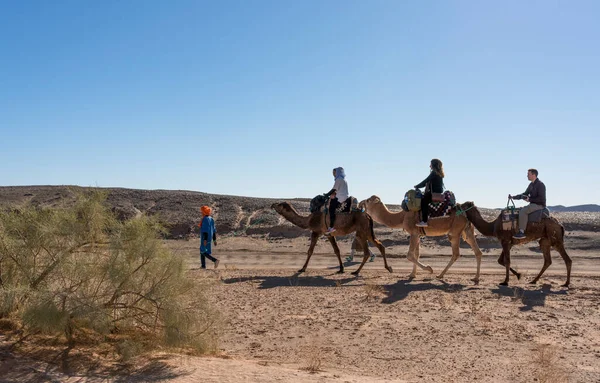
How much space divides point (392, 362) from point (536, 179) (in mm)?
8400

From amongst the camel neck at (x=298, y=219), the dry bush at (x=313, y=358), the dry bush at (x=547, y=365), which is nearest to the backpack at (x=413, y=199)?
the camel neck at (x=298, y=219)

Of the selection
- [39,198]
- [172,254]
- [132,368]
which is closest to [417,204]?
[172,254]

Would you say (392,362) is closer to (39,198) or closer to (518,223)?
(518,223)

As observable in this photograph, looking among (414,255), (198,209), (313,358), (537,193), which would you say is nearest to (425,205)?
(414,255)

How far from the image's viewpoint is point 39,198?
33.8m

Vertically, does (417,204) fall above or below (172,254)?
above

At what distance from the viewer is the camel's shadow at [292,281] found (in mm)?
13906

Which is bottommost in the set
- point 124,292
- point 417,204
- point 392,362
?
point 392,362

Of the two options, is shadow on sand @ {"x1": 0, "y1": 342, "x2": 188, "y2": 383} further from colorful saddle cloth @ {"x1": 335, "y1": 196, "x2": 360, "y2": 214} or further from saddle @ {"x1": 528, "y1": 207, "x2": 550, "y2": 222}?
saddle @ {"x1": 528, "y1": 207, "x2": 550, "y2": 222}

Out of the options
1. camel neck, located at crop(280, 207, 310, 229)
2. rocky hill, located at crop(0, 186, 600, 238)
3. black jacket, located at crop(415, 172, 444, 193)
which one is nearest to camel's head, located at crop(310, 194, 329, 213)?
camel neck, located at crop(280, 207, 310, 229)

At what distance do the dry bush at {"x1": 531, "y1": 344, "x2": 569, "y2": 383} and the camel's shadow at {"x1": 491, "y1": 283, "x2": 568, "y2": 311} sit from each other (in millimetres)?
3005

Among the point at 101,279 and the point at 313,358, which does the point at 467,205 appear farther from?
the point at 101,279

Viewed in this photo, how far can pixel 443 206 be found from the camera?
48.5 ft

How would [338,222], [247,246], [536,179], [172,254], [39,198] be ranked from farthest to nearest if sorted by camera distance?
1. [39,198]
2. [247,246]
3. [338,222]
4. [536,179]
5. [172,254]
